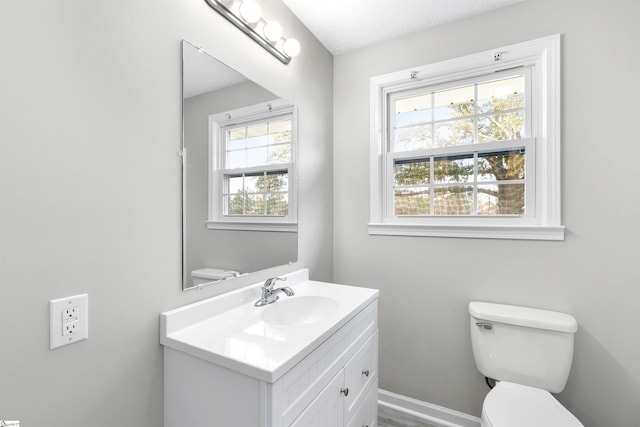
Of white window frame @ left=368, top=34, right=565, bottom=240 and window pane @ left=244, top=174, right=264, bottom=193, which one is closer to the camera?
window pane @ left=244, top=174, right=264, bottom=193

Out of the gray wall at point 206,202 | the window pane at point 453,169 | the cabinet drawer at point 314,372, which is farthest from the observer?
the window pane at point 453,169

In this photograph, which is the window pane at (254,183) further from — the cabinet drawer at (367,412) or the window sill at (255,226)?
the cabinet drawer at (367,412)

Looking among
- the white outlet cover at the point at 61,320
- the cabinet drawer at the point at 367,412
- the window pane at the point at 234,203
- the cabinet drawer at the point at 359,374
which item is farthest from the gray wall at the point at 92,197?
the cabinet drawer at the point at 367,412

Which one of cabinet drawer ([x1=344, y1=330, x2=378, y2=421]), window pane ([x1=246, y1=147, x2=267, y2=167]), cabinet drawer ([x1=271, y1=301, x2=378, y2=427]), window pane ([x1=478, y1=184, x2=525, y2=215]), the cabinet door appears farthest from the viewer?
window pane ([x1=478, y1=184, x2=525, y2=215])

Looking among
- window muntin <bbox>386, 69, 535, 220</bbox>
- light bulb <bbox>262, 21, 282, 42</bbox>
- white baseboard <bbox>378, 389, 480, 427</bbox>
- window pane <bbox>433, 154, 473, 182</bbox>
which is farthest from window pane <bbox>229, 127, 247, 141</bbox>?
white baseboard <bbox>378, 389, 480, 427</bbox>

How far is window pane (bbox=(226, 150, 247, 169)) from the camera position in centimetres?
130

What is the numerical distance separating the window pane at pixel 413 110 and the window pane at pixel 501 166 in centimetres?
45

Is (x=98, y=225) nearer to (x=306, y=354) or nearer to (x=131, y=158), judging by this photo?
(x=131, y=158)

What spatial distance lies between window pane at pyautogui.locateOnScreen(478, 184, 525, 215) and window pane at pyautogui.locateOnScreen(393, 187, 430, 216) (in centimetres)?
32

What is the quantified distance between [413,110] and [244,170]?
4.13ft

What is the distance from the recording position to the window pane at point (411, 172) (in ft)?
6.22

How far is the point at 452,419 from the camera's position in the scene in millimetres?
1729

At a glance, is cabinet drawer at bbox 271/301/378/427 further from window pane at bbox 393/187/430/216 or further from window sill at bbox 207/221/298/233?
window pane at bbox 393/187/430/216

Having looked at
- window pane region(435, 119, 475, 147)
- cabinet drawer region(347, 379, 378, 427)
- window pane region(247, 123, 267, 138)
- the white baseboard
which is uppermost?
window pane region(435, 119, 475, 147)
